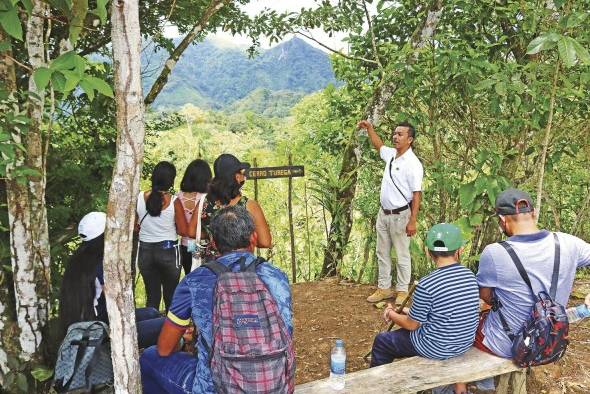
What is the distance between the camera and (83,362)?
7.76 ft

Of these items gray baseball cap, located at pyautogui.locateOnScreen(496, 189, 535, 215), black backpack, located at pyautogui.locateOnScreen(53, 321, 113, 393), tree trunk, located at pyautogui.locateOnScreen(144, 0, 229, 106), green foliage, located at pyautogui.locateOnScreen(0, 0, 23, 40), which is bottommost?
black backpack, located at pyautogui.locateOnScreen(53, 321, 113, 393)

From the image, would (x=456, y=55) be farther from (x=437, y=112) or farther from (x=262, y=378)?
(x=262, y=378)

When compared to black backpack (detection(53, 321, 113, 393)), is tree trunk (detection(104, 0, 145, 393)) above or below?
above

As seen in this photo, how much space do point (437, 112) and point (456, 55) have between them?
4.54 ft

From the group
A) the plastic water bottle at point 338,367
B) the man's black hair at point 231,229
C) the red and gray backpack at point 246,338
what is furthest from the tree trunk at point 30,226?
the plastic water bottle at point 338,367

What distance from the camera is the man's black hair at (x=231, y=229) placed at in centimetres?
231

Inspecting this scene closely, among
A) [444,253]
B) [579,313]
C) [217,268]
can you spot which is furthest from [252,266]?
[579,313]

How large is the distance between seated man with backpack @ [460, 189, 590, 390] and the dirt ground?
92 centimetres

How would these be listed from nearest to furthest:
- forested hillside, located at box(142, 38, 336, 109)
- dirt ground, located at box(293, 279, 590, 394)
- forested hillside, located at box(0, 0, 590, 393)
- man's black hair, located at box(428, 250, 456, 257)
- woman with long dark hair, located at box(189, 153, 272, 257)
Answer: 1. forested hillside, located at box(0, 0, 590, 393)
2. man's black hair, located at box(428, 250, 456, 257)
3. woman with long dark hair, located at box(189, 153, 272, 257)
4. dirt ground, located at box(293, 279, 590, 394)
5. forested hillside, located at box(142, 38, 336, 109)

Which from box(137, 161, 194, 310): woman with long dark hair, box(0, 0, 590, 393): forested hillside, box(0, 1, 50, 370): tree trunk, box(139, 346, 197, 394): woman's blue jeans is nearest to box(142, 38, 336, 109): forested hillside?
box(0, 0, 590, 393): forested hillside

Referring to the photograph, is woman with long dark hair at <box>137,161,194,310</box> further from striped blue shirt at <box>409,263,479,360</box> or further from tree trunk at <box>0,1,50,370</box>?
striped blue shirt at <box>409,263,479,360</box>

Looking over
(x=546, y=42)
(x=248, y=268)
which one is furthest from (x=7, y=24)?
(x=546, y=42)

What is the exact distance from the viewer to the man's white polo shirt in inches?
170

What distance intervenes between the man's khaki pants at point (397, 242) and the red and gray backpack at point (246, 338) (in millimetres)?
2576
